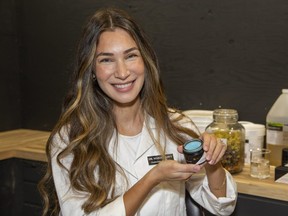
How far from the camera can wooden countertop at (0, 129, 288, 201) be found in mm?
1584

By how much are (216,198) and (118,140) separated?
1.40ft

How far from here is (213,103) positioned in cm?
220

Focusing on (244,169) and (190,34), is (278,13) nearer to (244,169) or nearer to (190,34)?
(190,34)

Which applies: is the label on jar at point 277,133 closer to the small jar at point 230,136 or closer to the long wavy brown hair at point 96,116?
the small jar at point 230,136

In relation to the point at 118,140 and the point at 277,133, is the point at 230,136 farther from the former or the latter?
the point at 118,140

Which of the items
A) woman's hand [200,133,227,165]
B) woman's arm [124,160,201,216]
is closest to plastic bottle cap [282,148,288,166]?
woman's hand [200,133,227,165]

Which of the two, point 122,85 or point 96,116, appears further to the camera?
point 96,116

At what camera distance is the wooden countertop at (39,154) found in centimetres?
158

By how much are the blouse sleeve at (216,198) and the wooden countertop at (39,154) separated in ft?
0.39

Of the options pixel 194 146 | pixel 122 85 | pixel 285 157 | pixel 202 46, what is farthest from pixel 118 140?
pixel 202 46

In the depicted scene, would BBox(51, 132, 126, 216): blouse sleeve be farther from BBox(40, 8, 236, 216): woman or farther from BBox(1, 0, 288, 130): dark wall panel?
BBox(1, 0, 288, 130): dark wall panel

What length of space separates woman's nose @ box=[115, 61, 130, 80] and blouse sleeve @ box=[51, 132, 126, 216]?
34 centimetres

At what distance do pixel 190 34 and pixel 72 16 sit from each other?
80cm

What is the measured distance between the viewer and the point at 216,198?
1515 millimetres
